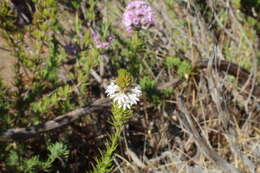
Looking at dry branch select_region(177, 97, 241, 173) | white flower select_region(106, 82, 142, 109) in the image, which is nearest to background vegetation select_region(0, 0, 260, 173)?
dry branch select_region(177, 97, 241, 173)

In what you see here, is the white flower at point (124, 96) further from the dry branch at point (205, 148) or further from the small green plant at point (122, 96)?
the dry branch at point (205, 148)

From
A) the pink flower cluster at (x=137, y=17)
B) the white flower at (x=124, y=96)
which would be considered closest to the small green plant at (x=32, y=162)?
the white flower at (x=124, y=96)

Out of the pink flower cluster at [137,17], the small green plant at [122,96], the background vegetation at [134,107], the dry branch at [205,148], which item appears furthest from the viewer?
the pink flower cluster at [137,17]

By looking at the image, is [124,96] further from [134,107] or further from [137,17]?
[137,17]

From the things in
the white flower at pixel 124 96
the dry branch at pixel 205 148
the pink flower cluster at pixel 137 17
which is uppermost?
the pink flower cluster at pixel 137 17

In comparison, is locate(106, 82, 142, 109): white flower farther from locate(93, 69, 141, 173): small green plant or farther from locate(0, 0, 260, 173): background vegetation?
locate(0, 0, 260, 173): background vegetation

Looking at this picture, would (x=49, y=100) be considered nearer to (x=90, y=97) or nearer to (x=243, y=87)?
(x=90, y=97)

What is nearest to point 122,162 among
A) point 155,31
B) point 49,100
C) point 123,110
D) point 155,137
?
point 155,137
